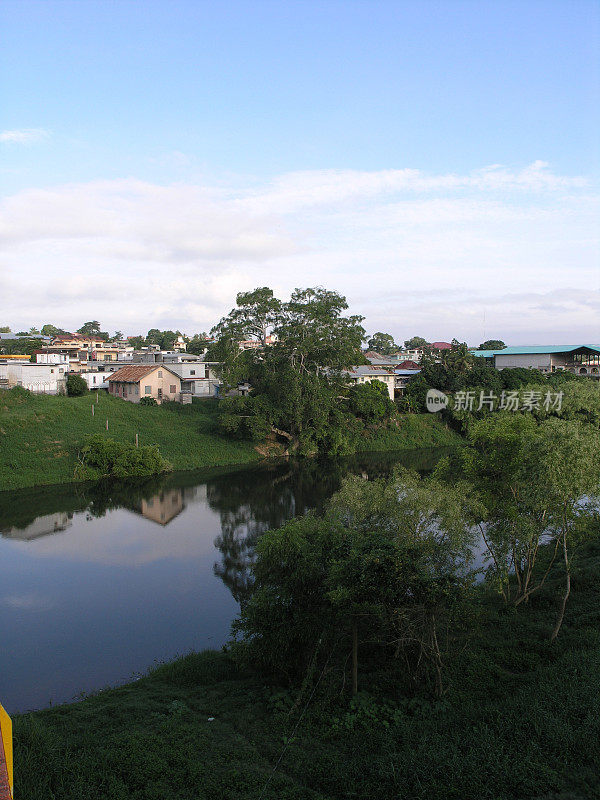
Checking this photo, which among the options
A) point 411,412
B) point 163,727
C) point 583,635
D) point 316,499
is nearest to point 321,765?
point 163,727

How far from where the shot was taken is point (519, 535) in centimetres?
1138

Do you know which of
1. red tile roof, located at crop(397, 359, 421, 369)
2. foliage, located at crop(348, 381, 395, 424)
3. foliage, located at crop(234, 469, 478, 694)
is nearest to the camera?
foliage, located at crop(234, 469, 478, 694)

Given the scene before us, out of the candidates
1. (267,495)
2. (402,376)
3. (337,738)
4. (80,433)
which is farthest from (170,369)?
(337,738)

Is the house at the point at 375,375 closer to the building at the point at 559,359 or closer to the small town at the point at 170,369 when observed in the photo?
the small town at the point at 170,369

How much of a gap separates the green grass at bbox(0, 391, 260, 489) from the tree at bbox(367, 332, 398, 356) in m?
64.7

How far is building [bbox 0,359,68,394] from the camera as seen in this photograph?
3772 centimetres

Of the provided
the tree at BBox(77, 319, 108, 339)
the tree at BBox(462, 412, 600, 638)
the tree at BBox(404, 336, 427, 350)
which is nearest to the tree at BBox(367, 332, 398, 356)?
the tree at BBox(404, 336, 427, 350)

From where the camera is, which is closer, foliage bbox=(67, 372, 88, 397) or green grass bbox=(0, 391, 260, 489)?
green grass bbox=(0, 391, 260, 489)

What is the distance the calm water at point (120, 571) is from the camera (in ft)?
37.3

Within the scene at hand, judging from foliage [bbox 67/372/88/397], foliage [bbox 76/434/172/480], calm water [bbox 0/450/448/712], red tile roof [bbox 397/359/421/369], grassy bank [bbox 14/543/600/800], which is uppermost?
red tile roof [bbox 397/359/421/369]

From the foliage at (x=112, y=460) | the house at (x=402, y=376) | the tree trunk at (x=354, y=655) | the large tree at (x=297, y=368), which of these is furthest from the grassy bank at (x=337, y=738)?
the house at (x=402, y=376)

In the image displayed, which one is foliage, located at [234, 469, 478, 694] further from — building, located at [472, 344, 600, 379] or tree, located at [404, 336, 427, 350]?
tree, located at [404, 336, 427, 350]

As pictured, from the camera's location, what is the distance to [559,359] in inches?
2098

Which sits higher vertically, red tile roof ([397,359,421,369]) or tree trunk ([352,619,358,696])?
red tile roof ([397,359,421,369])
